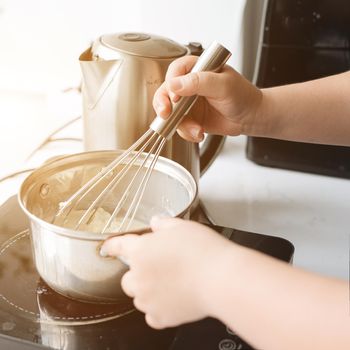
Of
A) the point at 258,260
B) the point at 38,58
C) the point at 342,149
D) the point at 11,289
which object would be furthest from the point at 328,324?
the point at 38,58

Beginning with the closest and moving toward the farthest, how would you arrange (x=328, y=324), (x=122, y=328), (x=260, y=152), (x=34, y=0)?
(x=328, y=324), (x=122, y=328), (x=260, y=152), (x=34, y=0)

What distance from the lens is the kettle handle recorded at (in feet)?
2.55

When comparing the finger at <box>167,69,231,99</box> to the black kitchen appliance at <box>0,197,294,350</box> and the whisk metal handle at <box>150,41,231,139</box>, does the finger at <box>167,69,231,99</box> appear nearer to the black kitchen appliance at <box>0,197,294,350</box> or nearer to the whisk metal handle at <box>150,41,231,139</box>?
the whisk metal handle at <box>150,41,231,139</box>

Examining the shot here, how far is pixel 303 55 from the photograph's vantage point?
725mm

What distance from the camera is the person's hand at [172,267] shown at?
39 centimetres

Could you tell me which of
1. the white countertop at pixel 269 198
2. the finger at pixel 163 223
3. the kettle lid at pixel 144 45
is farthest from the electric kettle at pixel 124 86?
the finger at pixel 163 223

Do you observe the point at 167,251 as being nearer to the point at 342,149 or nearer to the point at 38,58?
the point at 342,149

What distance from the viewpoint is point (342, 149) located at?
74 centimetres

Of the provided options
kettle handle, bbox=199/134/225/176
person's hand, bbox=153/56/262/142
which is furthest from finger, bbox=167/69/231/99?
kettle handle, bbox=199/134/225/176

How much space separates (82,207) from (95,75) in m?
0.14

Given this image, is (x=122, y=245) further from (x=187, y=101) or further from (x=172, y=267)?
(x=187, y=101)

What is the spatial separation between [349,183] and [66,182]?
0.39 metres

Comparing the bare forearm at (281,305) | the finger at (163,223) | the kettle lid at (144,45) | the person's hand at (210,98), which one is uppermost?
the kettle lid at (144,45)

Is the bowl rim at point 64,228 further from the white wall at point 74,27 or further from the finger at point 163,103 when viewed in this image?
the white wall at point 74,27
